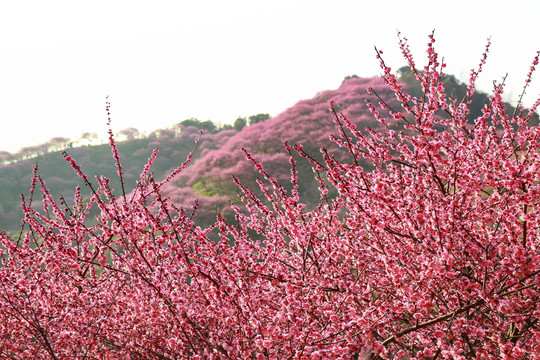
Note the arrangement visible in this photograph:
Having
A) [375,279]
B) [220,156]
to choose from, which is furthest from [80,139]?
[375,279]

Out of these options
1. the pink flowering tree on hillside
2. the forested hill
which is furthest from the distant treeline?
the pink flowering tree on hillside

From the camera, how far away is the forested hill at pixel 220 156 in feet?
47.9

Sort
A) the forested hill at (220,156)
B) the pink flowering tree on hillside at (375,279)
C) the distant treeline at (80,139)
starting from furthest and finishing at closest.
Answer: the distant treeline at (80,139)
the forested hill at (220,156)
the pink flowering tree on hillside at (375,279)

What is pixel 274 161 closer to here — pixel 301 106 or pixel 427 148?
pixel 301 106

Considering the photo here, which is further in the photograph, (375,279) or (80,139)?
(80,139)

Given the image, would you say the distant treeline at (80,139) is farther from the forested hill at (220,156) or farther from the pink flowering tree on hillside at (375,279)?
the pink flowering tree on hillside at (375,279)

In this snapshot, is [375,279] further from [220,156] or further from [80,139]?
[80,139]

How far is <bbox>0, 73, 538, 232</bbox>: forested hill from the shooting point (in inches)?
574

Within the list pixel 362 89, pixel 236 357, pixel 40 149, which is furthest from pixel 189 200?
pixel 40 149

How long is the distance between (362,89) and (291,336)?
19438 millimetres

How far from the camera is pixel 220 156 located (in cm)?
1670

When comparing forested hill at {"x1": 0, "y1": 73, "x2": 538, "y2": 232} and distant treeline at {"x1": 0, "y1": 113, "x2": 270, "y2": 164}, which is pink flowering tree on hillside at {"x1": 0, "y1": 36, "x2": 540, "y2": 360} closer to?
forested hill at {"x1": 0, "y1": 73, "x2": 538, "y2": 232}

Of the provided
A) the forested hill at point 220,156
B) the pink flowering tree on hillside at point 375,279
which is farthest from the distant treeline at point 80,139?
the pink flowering tree on hillside at point 375,279

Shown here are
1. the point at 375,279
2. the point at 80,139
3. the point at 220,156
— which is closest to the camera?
the point at 375,279
